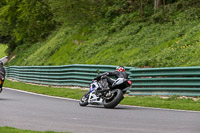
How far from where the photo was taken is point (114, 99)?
42.2 feet

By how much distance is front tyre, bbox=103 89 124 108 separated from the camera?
1264 cm

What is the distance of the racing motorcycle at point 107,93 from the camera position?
12827mm

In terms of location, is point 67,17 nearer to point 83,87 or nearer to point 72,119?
point 83,87

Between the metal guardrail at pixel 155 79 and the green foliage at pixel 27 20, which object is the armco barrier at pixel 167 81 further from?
the green foliage at pixel 27 20

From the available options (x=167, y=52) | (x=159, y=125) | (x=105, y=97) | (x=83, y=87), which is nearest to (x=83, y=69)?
(x=83, y=87)

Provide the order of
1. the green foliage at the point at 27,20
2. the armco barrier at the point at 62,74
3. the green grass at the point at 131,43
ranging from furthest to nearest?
the green foliage at the point at 27,20 < the green grass at the point at 131,43 < the armco barrier at the point at 62,74

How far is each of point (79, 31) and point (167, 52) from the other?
14.7 m

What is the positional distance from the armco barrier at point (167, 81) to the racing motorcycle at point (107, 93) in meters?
3.25

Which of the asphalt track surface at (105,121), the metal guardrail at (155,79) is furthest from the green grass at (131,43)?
the asphalt track surface at (105,121)

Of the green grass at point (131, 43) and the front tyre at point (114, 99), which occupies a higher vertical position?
the front tyre at point (114, 99)

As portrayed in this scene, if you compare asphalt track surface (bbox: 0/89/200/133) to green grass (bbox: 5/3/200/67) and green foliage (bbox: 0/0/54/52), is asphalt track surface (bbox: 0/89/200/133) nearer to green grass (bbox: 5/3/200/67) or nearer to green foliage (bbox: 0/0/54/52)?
green grass (bbox: 5/3/200/67)

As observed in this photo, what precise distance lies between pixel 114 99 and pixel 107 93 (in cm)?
34

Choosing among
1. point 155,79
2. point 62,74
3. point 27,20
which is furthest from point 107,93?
point 27,20

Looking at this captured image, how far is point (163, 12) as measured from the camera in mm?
27891
